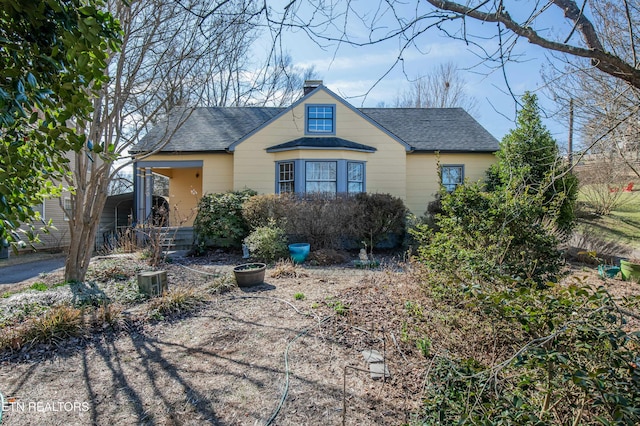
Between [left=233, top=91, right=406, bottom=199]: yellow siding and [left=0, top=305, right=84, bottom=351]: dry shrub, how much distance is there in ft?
27.0

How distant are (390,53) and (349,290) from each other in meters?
3.90

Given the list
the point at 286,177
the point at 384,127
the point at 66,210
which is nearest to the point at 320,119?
the point at 384,127

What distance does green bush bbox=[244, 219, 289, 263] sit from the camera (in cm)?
819

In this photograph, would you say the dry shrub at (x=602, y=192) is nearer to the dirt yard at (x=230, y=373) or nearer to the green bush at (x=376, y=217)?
the green bush at (x=376, y=217)

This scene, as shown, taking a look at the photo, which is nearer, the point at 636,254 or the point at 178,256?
the point at 636,254

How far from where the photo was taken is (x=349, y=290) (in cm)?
555

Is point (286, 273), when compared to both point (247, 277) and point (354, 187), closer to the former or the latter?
point (247, 277)

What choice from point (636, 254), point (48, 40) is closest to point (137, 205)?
point (48, 40)

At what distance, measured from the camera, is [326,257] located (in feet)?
27.8

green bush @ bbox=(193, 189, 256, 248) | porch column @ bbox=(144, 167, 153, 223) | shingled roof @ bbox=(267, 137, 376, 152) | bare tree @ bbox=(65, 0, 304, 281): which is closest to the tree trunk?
bare tree @ bbox=(65, 0, 304, 281)

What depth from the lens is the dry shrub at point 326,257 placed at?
27.6 feet

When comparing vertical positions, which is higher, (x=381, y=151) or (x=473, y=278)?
(x=381, y=151)

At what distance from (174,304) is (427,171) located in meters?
10.7

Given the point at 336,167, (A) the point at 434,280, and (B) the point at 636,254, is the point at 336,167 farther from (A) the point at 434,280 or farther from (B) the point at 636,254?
(B) the point at 636,254
